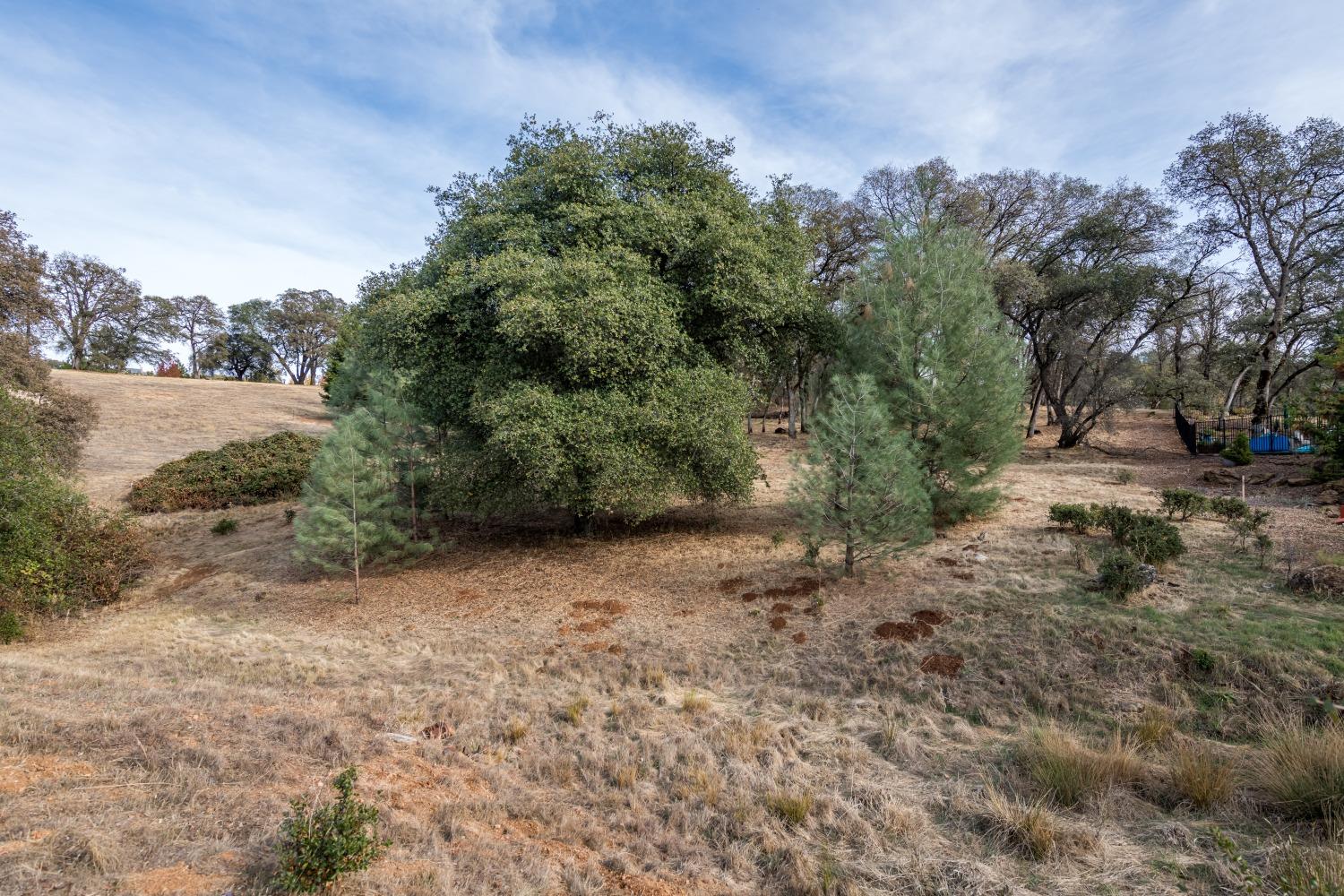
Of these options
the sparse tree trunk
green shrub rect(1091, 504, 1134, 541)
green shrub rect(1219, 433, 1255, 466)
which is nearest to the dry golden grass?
the sparse tree trunk

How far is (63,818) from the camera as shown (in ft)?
11.2

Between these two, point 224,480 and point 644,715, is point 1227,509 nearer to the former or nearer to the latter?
point 644,715

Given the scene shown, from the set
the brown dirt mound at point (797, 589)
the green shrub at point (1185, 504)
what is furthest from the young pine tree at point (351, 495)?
the green shrub at point (1185, 504)

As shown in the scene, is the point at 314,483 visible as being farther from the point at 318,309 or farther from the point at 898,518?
the point at 318,309

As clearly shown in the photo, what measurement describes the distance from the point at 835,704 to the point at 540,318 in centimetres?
676

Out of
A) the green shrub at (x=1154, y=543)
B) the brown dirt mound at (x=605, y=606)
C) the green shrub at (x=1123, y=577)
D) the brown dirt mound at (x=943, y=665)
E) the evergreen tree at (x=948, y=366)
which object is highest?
the evergreen tree at (x=948, y=366)

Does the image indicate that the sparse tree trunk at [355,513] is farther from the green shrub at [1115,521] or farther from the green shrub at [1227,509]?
the green shrub at [1227,509]

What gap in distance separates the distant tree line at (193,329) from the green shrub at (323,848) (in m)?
40.0

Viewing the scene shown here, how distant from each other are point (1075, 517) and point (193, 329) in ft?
258

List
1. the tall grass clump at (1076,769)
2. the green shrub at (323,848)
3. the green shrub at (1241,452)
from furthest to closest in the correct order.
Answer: the green shrub at (1241,452)
the tall grass clump at (1076,769)
the green shrub at (323,848)

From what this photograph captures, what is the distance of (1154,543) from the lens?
8414mm

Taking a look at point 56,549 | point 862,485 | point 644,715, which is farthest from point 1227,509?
point 56,549

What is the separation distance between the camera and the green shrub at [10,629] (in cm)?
904

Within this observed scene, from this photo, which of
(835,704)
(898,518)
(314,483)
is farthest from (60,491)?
(898,518)
